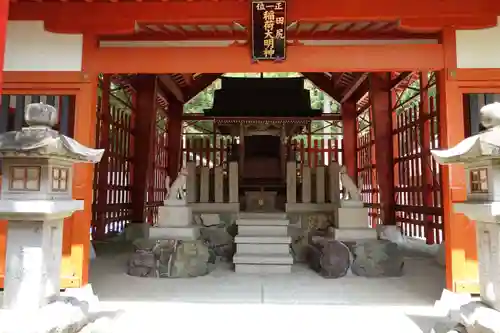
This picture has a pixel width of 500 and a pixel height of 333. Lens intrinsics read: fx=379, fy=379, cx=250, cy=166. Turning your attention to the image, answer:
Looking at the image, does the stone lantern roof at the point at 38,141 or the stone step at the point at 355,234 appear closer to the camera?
the stone lantern roof at the point at 38,141

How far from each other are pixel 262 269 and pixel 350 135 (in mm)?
7997

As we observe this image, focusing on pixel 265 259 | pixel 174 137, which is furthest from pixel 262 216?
pixel 174 137

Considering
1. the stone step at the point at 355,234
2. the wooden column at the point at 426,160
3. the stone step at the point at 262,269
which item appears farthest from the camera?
the wooden column at the point at 426,160

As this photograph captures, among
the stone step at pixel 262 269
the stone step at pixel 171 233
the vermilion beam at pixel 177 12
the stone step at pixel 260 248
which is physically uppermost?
the vermilion beam at pixel 177 12

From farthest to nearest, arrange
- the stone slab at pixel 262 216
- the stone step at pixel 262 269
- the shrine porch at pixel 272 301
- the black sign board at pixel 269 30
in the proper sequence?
the stone slab at pixel 262 216 < the stone step at pixel 262 269 < the black sign board at pixel 269 30 < the shrine porch at pixel 272 301

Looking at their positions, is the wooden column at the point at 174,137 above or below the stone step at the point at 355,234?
above

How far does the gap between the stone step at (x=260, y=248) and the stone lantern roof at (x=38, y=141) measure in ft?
12.9

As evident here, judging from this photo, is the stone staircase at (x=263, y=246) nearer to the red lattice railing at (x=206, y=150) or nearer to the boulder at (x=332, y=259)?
the boulder at (x=332, y=259)

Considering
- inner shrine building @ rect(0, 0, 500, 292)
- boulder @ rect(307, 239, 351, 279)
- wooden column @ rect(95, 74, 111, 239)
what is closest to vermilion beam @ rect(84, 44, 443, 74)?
inner shrine building @ rect(0, 0, 500, 292)

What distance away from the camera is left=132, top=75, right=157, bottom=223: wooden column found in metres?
10.6

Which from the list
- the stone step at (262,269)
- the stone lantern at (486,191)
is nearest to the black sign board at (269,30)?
the stone lantern at (486,191)

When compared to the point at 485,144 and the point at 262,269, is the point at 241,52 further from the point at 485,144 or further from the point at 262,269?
the point at 262,269

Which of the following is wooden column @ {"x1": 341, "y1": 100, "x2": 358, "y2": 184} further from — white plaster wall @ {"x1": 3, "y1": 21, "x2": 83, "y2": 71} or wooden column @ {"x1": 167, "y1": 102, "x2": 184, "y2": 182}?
white plaster wall @ {"x1": 3, "y1": 21, "x2": 83, "y2": 71}

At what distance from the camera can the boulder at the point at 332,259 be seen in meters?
6.27
